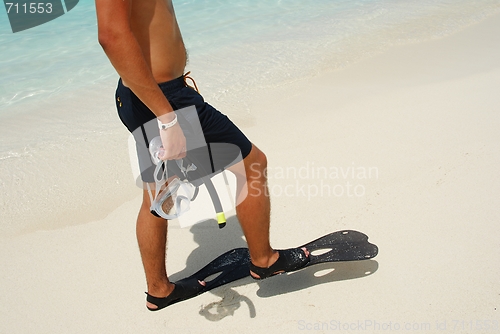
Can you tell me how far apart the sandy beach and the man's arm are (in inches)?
38.5

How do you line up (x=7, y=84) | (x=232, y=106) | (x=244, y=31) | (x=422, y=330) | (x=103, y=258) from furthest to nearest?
(x=244, y=31) → (x=7, y=84) → (x=232, y=106) → (x=103, y=258) → (x=422, y=330)

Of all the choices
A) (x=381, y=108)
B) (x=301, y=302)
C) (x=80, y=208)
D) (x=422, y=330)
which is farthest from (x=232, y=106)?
(x=422, y=330)

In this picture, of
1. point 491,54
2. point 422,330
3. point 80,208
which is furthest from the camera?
point 491,54

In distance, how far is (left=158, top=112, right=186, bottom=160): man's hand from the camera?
1.74 metres

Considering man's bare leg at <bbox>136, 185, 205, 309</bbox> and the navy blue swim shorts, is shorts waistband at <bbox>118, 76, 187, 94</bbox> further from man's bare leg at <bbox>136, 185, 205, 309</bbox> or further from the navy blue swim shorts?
man's bare leg at <bbox>136, 185, 205, 309</bbox>

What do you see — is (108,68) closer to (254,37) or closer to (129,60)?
(254,37)

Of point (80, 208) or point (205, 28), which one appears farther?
point (205, 28)

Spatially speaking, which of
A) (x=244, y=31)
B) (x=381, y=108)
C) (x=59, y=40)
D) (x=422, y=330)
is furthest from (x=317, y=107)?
(x=59, y=40)

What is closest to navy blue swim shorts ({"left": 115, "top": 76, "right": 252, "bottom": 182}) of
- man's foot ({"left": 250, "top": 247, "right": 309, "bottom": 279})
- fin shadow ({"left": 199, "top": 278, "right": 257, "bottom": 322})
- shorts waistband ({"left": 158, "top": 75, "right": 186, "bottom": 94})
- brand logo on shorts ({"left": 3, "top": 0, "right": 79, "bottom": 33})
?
shorts waistband ({"left": 158, "top": 75, "right": 186, "bottom": 94})

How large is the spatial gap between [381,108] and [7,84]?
422cm

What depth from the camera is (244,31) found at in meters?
6.56

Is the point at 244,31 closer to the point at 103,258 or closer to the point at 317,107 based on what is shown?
the point at 317,107

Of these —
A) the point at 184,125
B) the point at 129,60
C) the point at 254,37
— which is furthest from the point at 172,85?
the point at 254,37

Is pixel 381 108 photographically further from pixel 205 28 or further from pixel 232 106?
pixel 205 28
